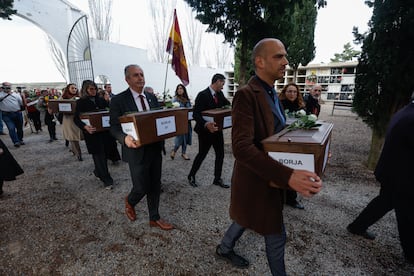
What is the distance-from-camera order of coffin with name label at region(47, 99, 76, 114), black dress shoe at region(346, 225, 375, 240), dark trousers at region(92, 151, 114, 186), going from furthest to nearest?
coffin with name label at region(47, 99, 76, 114) → dark trousers at region(92, 151, 114, 186) → black dress shoe at region(346, 225, 375, 240)

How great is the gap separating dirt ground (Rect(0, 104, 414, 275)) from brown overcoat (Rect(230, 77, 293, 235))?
950 mm

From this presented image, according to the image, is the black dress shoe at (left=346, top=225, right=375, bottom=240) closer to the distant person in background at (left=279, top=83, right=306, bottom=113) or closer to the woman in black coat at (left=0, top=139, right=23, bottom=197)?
the distant person in background at (left=279, top=83, right=306, bottom=113)

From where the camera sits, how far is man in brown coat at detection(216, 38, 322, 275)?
3.81 feet

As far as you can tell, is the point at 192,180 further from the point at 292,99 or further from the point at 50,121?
the point at 50,121

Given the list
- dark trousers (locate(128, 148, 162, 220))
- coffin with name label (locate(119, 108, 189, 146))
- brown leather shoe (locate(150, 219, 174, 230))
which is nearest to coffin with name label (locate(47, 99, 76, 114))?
dark trousers (locate(128, 148, 162, 220))

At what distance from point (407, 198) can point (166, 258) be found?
2.40m

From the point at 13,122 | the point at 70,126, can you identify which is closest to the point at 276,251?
the point at 70,126

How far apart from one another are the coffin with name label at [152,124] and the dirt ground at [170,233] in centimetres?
131

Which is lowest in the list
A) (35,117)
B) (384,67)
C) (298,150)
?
(35,117)

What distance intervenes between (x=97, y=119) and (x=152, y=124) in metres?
1.99

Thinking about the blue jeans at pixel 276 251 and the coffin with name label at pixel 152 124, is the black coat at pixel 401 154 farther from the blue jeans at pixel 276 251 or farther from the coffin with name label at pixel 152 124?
the coffin with name label at pixel 152 124

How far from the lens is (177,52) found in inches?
278

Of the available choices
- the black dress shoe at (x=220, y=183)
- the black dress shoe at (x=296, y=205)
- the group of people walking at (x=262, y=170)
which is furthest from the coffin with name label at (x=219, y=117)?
the black dress shoe at (x=296, y=205)

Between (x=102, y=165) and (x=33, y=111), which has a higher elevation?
(x=33, y=111)
